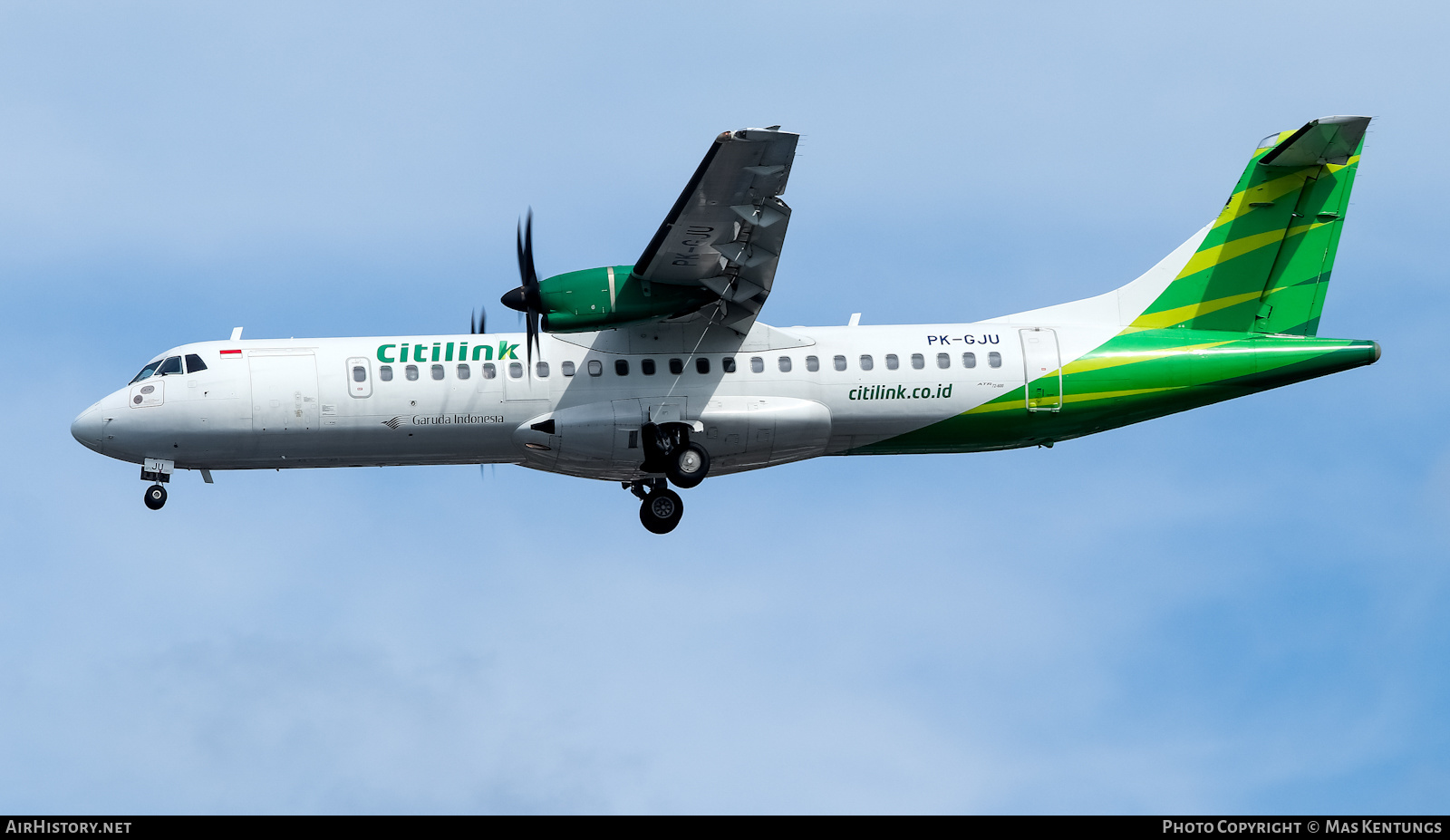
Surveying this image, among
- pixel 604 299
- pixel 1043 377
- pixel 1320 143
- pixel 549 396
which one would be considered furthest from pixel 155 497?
pixel 1320 143

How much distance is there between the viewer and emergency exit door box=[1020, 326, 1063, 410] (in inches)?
1064

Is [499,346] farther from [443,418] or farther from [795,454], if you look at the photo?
[795,454]

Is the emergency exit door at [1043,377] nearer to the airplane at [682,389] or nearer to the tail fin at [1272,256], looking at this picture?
the airplane at [682,389]

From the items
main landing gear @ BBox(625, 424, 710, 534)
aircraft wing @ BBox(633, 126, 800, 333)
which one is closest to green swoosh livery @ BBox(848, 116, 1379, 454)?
main landing gear @ BBox(625, 424, 710, 534)

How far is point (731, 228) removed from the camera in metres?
24.7

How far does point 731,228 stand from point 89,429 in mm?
10966

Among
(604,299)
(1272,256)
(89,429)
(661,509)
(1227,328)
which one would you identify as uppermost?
(1272,256)

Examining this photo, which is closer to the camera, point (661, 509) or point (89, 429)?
point (89, 429)

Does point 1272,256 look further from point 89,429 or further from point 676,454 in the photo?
point 89,429

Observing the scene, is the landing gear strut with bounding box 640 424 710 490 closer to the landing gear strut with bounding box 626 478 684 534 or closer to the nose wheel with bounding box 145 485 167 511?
the landing gear strut with bounding box 626 478 684 534

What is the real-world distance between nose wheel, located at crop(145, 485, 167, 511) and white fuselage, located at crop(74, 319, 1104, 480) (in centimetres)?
52

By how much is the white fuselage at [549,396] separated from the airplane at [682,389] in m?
0.03

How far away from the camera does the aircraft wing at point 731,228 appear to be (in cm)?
2303
